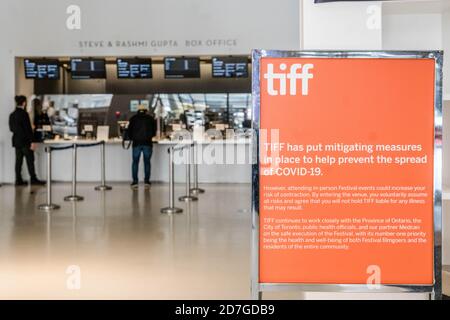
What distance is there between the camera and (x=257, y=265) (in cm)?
229

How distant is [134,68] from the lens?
11367mm

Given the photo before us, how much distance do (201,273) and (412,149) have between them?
2597mm

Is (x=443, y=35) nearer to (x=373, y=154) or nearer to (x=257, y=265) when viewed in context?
(x=373, y=154)

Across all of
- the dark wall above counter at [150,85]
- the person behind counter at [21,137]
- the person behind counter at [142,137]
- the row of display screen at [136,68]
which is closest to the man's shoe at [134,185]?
the person behind counter at [142,137]

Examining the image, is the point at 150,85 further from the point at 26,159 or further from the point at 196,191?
the point at 196,191

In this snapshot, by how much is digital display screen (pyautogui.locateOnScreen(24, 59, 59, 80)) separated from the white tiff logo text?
391 inches

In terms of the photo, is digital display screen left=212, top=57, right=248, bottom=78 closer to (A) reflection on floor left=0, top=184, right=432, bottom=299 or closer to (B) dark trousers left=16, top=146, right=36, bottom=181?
(A) reflection on floor left=0, top=184, right=432, bottom=299

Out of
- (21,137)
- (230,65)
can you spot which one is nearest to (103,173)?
(21,137)

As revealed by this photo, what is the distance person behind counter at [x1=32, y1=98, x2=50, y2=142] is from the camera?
37.8ft

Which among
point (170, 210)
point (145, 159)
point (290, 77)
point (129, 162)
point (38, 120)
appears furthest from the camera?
point (38, 120)

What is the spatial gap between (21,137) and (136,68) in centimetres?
244

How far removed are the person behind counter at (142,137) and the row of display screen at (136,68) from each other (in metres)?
0.85
